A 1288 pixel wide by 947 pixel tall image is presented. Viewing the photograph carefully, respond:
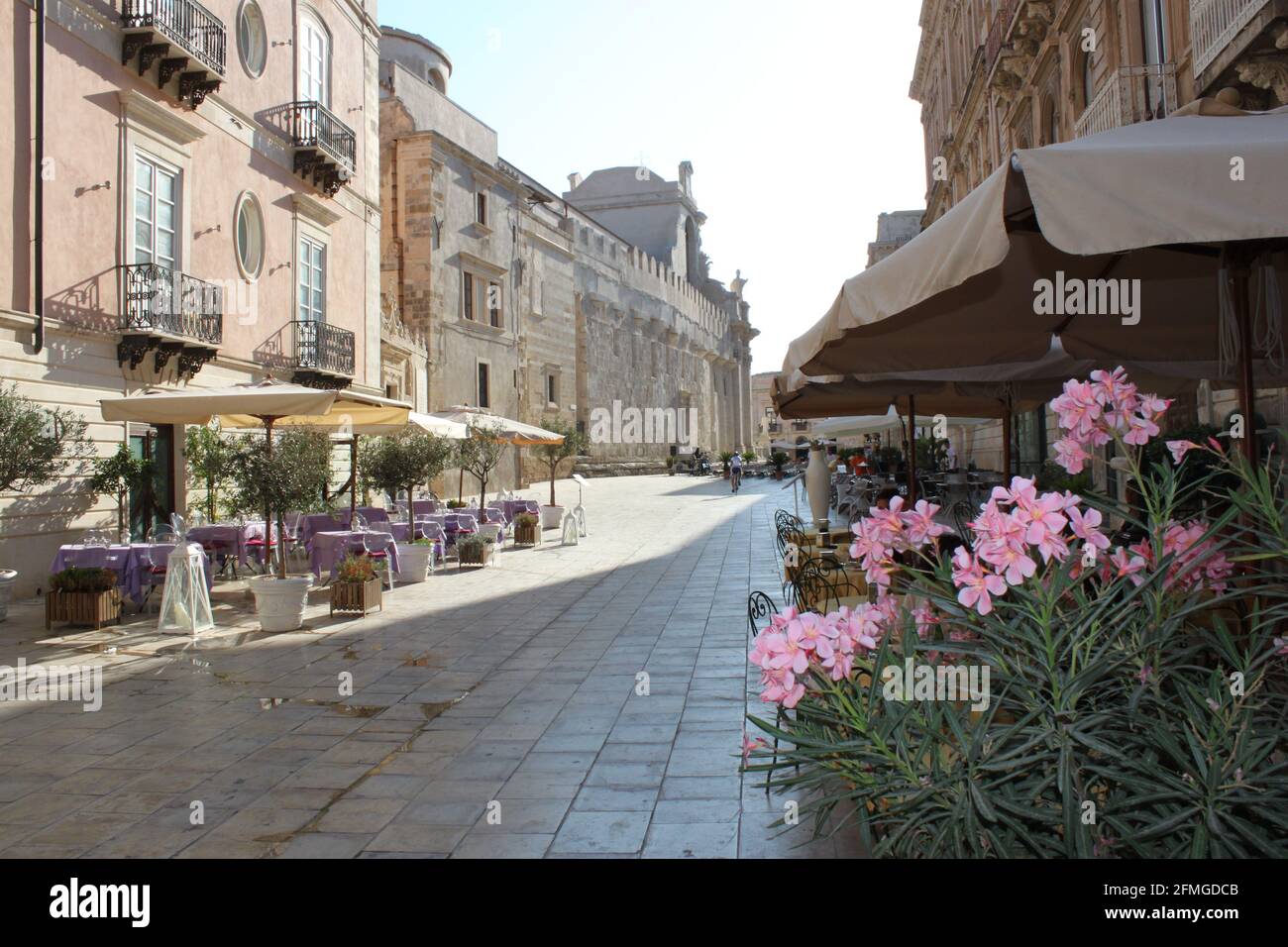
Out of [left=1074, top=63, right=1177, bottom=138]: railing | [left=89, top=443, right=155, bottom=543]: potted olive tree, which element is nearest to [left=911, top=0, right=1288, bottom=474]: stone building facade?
[left=1074, top=63, right=1177, bottom=138]: railing

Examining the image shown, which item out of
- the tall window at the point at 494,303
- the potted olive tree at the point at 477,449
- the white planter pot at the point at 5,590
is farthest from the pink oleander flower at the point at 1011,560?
the tall window at the point at 494,303

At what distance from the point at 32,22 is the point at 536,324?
81.5 feet

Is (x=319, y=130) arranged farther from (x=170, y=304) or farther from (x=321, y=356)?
(x=170, y=304)

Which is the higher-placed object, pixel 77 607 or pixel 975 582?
pixel 975 582

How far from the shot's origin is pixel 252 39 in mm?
14641

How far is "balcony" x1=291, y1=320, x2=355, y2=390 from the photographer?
15797mm

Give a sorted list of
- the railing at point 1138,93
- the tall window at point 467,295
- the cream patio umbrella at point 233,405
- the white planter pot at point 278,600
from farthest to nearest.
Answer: the tall window at point 467,295 → the railing at point 1138,93 → the cream patio umbrella at point 233,405 → the white planter pot at point 278,600

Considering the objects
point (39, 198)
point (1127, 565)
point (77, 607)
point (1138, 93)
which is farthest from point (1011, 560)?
point (39, 198)

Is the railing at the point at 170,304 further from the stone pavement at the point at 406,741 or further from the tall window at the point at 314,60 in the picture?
the tall window at the point at 314,60

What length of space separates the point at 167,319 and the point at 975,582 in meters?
12.2

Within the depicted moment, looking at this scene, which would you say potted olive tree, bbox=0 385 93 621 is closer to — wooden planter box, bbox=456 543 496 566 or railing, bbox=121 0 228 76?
wooden planter box, bbox=456 543 496 566

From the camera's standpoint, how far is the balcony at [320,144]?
15.6 meters

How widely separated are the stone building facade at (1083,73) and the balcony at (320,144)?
1142 cm
